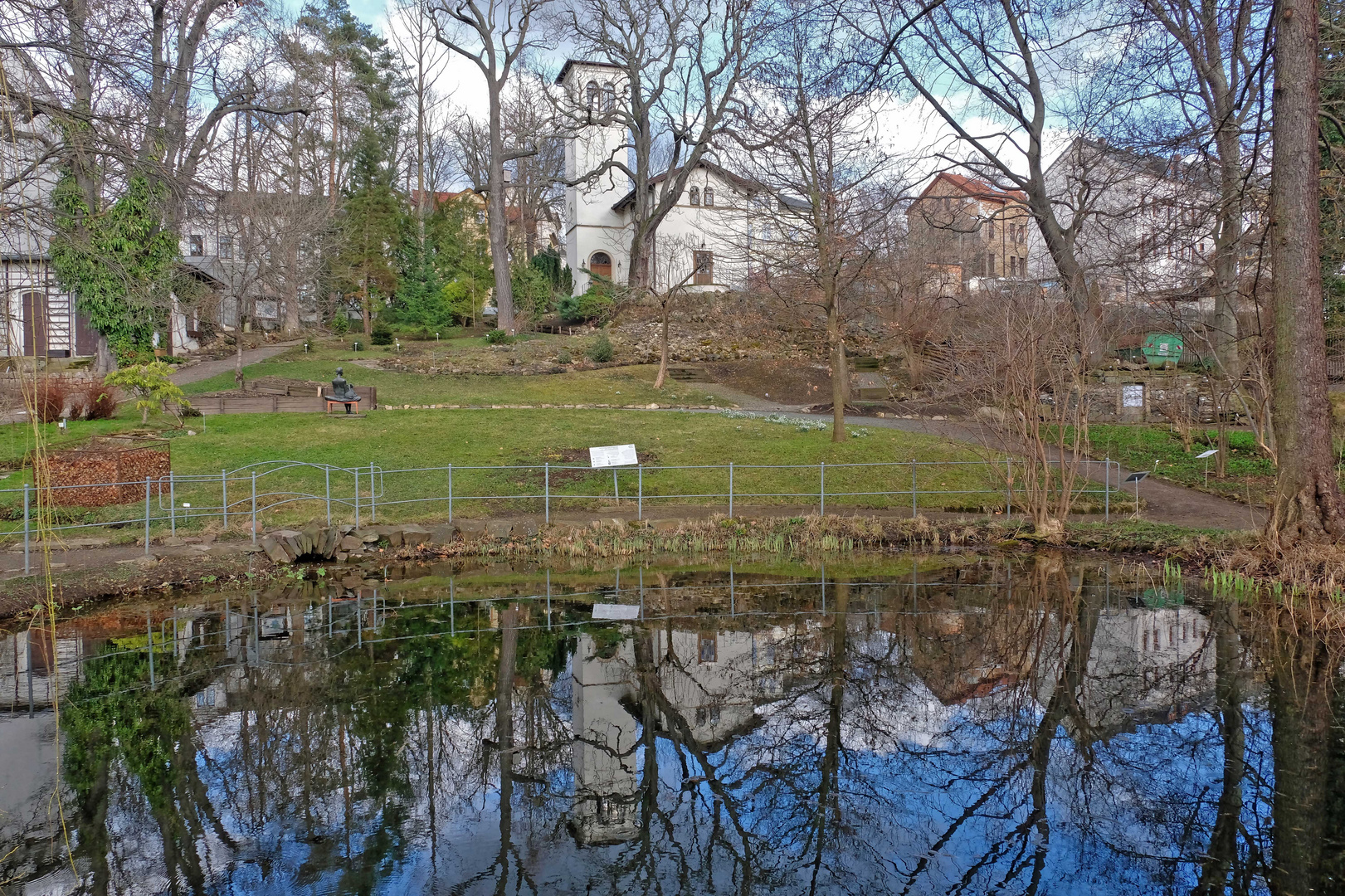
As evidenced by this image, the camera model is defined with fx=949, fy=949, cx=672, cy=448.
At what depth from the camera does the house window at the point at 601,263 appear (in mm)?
53688

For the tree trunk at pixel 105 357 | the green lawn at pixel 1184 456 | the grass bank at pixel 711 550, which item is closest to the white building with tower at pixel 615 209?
the tree trunk at pixel 105 357

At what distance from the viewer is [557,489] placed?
1842 cm

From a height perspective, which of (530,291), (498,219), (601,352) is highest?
(498,219)

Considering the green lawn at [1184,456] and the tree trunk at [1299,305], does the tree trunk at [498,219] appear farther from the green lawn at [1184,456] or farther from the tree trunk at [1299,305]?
the tree trunk at [1299,305]

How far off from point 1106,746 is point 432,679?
596cm

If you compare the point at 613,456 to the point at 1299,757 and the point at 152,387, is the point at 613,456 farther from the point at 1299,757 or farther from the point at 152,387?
the point at 152,387

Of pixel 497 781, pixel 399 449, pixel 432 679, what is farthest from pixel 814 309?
pixel 497 781

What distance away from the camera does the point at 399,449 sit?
20469 millimetres

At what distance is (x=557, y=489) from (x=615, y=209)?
3765cm

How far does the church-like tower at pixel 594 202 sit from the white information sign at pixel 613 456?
1393 inches

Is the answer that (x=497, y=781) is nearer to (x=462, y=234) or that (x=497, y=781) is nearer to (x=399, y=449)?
(x=399, y=449)

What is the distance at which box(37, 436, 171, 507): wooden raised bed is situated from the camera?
16.3 meters

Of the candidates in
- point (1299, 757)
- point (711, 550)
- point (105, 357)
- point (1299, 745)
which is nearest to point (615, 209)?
point (105, 357)

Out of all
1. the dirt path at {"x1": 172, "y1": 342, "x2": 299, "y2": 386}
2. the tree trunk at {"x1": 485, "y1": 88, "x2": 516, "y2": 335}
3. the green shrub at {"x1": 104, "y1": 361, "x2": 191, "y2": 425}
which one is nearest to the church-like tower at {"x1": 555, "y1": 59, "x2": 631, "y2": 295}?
the tree trunk at {"x1": 485, "y1": 88, "x2": 516, "y2": 335}
